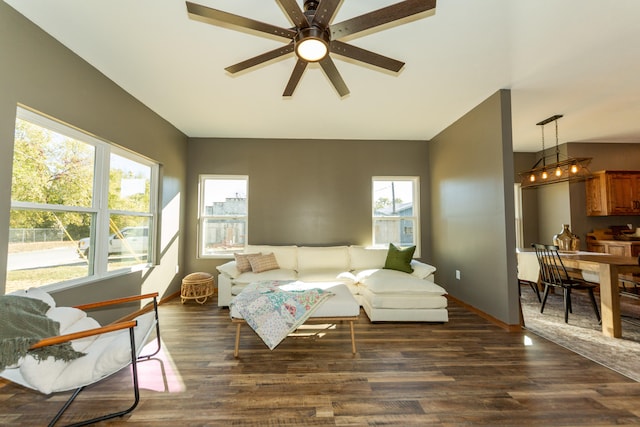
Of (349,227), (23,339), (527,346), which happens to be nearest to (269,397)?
(23,339)

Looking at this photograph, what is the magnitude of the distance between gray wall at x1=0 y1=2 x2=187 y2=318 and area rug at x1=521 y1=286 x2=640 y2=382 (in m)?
4.77

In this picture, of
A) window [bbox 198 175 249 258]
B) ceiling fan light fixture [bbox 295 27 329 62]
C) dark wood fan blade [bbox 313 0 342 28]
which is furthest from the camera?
window [bbox 198 175 249 258]

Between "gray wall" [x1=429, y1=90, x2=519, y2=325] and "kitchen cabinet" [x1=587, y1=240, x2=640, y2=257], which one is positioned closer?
"gray wall" [x1=429, y1=90, x2=519, y2=325]

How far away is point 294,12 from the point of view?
1.58 m

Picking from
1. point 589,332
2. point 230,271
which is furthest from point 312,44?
point 589,332

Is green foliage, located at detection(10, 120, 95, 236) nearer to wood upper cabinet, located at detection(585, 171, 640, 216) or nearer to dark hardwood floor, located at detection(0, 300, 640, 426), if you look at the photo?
dark hardwood floor, located at detection(0, 300, 640, 426)

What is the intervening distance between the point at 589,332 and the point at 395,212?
296cm

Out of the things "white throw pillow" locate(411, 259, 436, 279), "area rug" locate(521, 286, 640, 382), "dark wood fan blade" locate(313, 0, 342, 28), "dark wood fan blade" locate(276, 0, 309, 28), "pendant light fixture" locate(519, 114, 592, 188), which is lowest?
"area rug" locate(521, 286, 640, 382)

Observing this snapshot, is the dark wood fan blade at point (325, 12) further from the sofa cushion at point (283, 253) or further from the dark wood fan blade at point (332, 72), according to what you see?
the sofa cushion at point (283, 253)

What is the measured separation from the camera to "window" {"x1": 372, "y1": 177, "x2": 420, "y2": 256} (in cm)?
516

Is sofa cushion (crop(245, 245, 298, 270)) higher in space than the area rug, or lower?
higher

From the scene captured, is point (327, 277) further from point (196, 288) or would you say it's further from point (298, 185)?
point (196, 288)

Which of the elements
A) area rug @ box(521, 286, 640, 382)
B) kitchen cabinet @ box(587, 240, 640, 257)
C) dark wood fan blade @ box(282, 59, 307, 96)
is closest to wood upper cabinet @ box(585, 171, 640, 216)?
kitchen cabinet @ box(587, 240, 640, 257)

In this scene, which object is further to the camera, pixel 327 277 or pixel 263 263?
pixel 263 263
